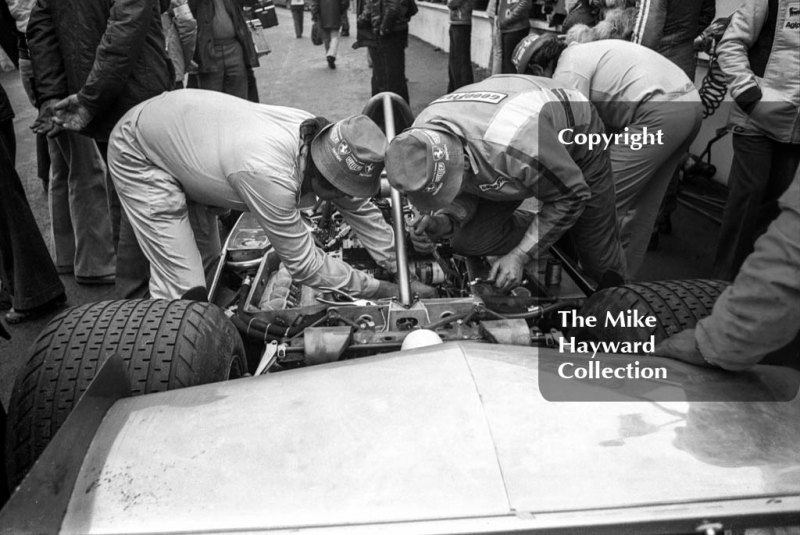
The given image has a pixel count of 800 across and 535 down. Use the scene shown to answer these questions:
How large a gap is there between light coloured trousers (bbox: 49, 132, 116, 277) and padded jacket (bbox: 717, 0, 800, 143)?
3.66m

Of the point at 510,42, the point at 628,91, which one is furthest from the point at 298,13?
the point at 628,91

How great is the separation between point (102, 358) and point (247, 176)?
1.06m

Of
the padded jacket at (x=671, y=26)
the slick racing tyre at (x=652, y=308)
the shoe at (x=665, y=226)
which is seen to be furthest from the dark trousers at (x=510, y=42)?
the slick racing tyre at (x=652, y=308)

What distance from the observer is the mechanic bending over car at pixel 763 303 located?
1374 mm

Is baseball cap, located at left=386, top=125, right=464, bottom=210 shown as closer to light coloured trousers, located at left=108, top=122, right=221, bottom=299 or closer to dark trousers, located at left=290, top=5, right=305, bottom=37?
light coloured trousers, located at left=108, top=122, right=221, bottom=299

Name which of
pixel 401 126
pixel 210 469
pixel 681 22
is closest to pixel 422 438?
pixel 210 469

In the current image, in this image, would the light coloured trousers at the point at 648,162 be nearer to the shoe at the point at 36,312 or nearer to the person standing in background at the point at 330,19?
the shoe at the point at 36,312

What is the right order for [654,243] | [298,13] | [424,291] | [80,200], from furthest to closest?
[298,13]
[654,243]
[80,200]
[424,291]

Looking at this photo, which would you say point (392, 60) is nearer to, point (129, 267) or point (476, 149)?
point (129, 267)

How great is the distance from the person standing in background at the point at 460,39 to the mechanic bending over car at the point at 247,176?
4.97 m

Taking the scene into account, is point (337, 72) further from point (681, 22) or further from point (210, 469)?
point (210, 469)

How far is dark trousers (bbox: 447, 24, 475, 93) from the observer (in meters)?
7.37

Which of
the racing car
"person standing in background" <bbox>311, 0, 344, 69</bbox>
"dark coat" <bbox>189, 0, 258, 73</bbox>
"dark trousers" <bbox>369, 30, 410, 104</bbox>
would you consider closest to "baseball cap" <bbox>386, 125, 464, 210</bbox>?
the racing car

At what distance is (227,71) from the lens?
536 centimetres
